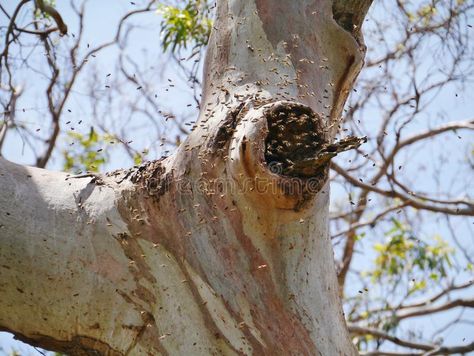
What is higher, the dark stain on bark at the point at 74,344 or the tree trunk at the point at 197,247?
the tree trunk at the point at 197,247

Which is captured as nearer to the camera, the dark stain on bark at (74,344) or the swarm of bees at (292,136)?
the swarm of bees at (292,136)

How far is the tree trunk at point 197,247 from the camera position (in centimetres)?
246

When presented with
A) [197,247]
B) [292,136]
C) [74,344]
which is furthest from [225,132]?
[74,344]

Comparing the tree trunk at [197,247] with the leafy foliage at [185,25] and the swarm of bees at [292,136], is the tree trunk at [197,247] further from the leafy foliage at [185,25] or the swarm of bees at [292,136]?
the leafy foliage at [185,25]

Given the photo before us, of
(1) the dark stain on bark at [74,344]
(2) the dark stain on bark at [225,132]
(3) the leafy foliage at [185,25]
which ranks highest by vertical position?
(3) the leafy foliage at [185,25]

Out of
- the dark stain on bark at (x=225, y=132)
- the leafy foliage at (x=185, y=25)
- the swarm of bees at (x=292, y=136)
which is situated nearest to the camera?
the swarm of bees at (x=292, y=136)

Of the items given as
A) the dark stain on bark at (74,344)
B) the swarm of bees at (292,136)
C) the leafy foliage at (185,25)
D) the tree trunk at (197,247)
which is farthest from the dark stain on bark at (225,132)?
the leafy foliage at (185,25)

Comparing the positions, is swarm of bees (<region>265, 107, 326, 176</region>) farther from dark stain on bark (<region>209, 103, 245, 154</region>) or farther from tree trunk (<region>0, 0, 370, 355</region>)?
dark stain on bark (<region>209, 103, 245, 154</region>)

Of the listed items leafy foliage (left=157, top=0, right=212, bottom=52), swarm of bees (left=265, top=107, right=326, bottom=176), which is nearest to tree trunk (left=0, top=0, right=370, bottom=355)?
swarm of bees (left=265, top=107, right=326, bottom=176)

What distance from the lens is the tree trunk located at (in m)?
2.46

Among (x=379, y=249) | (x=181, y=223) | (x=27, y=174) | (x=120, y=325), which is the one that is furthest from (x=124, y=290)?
(x=379, y=249)

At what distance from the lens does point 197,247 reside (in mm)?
2564

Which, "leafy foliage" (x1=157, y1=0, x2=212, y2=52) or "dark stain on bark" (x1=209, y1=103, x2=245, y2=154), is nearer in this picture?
"dark stain on bark" (x1=209, y1=103, x2=245, y2=154)

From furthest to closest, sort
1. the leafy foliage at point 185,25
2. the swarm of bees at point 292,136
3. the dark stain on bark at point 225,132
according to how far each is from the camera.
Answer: the leafy foliage at point 185,25
the dark stain on bark at point 225,132
the swarm of bees at point 292,136
